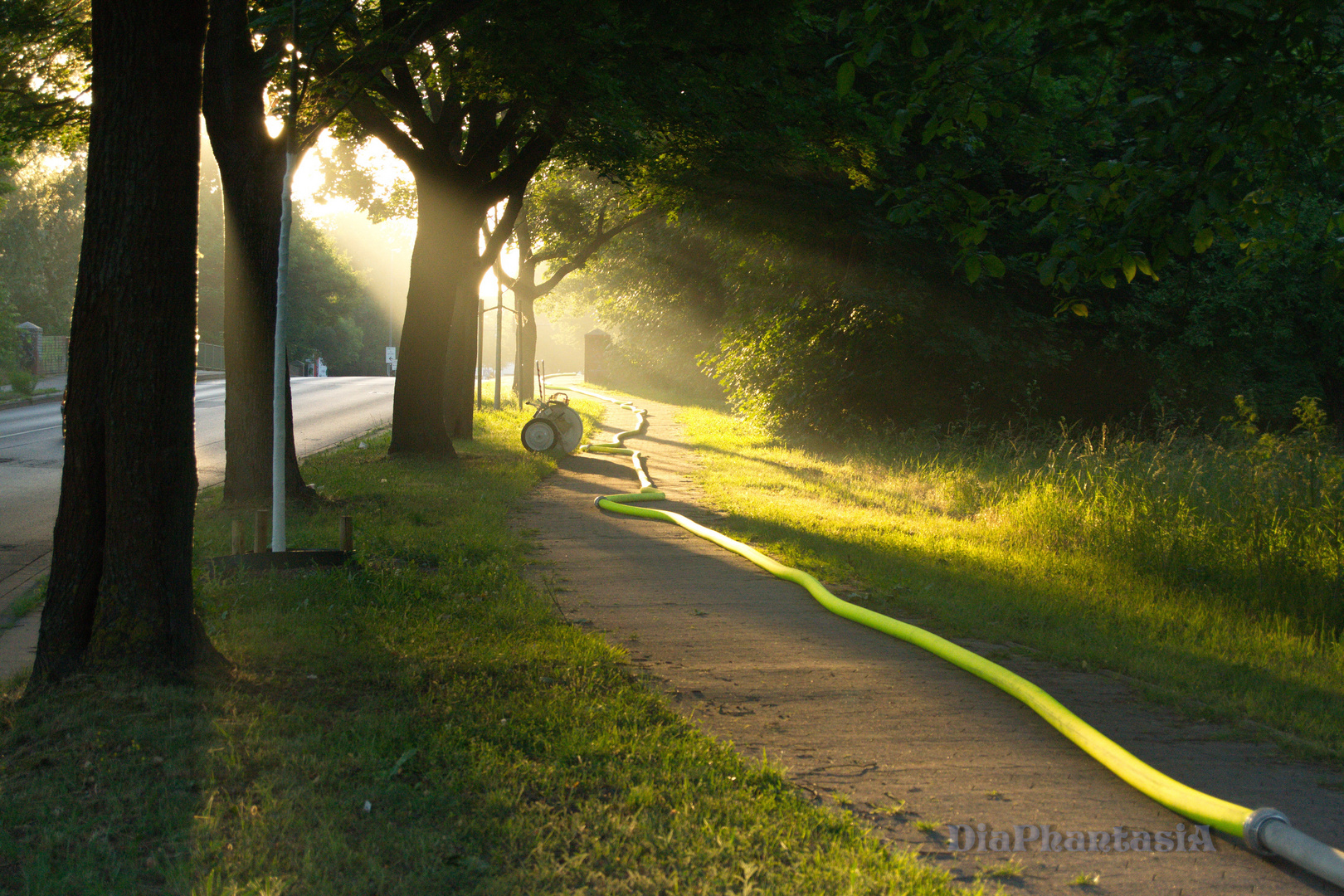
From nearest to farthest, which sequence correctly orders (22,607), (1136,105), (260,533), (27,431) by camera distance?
(1136,105)
(22,607)
(260,533)
(27,431)

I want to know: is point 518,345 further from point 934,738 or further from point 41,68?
point 934,738

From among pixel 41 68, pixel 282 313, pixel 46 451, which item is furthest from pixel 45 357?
pixel 282 313

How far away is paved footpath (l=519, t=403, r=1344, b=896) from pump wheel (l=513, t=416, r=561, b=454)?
30.9ft

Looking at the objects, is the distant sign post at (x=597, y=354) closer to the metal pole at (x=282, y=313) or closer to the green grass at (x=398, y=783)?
the metal pole at (x=282, y=313)

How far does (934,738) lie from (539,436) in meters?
12.9

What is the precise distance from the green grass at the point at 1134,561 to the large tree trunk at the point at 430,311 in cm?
449

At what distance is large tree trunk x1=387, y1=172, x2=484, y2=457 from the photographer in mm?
14125

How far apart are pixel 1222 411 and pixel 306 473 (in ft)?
53.7

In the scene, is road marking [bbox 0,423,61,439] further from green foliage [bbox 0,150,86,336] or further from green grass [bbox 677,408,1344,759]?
green foliage [bbox 0,150,86,336]

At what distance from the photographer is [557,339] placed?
14475 cm

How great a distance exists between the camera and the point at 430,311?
1416 centimetres

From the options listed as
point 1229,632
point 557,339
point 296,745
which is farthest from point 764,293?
point 557,339

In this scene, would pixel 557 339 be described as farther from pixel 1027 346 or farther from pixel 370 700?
pixel 370 700

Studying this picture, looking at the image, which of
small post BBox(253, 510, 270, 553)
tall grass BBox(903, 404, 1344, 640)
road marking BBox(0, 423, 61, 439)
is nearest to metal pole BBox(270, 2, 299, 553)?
small post BBox(253, 510, 270, 553)
